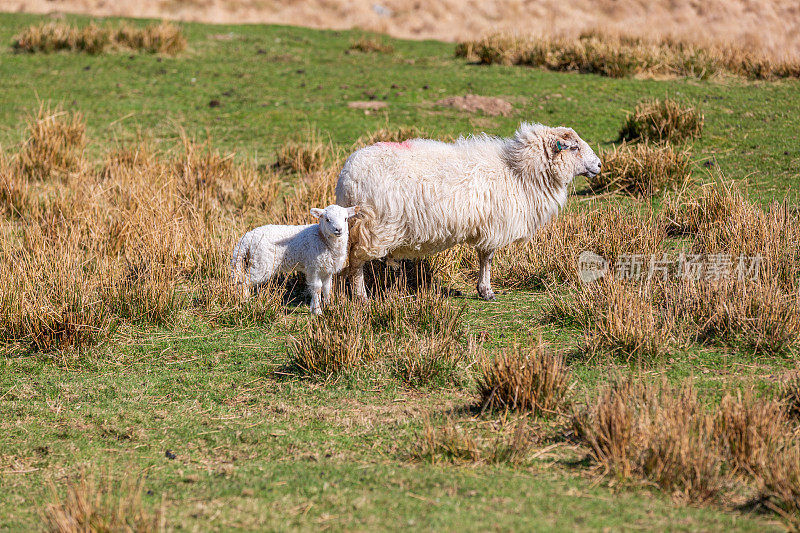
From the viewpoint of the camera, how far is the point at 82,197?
8906mm

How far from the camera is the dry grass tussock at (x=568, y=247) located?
721 centimetres

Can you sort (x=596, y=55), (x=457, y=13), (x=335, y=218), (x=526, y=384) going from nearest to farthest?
(x=526, y=384) < (x=335, y=218) < (x=596, y=55) < (x=457, y=13)

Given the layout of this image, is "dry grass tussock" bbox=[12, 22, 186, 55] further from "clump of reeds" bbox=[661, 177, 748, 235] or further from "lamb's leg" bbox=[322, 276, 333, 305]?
"clump of reeds" bbox=[661, 177, 748, 235]

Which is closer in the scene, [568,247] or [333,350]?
[333,350]

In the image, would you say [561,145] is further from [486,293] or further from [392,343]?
[392,343]

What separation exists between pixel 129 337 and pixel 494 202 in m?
2.96

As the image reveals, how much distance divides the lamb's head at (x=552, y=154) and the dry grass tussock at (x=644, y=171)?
2349 millimetres

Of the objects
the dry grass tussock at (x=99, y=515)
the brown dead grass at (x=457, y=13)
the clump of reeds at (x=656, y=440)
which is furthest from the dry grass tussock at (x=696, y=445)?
the brown dead grass at (x=457, y=13)

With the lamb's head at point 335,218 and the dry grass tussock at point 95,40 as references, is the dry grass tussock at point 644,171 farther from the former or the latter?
the dry grass tussock at point 95,40

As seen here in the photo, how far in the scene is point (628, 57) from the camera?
43.9 ft

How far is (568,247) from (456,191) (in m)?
1.47

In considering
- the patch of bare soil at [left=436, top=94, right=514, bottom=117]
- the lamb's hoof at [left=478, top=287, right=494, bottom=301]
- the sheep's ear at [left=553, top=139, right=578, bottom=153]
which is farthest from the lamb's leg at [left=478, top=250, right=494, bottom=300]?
the patch of bare soil at [left=436, top=94, right=514, bottom=117]

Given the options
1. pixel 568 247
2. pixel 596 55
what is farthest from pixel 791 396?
pixel 596 55

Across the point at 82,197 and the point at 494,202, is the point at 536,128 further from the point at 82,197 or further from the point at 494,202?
the point at 82,197
